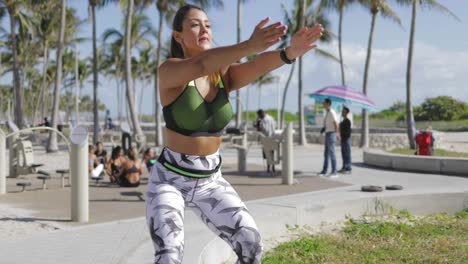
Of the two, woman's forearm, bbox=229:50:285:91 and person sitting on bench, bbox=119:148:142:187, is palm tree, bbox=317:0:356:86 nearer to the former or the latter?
person sitting on bench, bbox=119:148:142:187

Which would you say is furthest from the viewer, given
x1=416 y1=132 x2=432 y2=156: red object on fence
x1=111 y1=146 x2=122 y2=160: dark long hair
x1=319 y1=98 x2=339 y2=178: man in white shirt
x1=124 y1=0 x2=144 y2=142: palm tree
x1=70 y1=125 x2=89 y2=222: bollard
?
x1=124 y1=0 x2=144 y2=142: palm tree

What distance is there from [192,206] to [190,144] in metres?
0.35

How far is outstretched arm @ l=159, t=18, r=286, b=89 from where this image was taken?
221 cm

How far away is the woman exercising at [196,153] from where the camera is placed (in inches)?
103

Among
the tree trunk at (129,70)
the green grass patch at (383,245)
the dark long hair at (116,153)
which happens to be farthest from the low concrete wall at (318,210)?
the tree trunk at (129,70)

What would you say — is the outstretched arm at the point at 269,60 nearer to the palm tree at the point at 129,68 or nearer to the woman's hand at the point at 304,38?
the woman's hand at the point at 304,38

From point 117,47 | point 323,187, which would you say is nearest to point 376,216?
point 323,187

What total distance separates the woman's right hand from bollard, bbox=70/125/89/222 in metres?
4.67

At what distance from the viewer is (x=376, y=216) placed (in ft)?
24.4

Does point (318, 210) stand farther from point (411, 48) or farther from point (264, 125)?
point (411, 48)

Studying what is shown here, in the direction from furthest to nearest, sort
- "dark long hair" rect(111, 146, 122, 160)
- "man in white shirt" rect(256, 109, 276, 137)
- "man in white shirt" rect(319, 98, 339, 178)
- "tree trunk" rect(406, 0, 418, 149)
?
1. "tree trunk" rect(406, 0, 418, 149)
2. "man in white shirt" rect(256, 109, 276, 137)
3. "man in white shirt" rect(319, 98, 339, 178)
4. "dark long hair" rect(111, 146, 122, 160)

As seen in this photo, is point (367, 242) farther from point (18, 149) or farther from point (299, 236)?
point (18, 149)

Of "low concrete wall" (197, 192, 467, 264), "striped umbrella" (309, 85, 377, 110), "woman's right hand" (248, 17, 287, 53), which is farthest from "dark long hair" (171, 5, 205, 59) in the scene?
"striped umbrella" (309, 85, 377, 110)

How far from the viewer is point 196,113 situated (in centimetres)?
272
